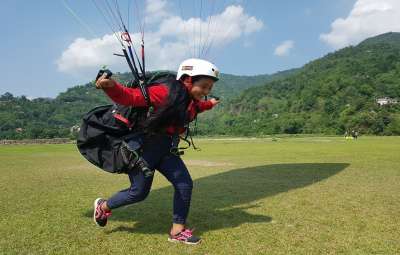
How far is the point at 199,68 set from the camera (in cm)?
507

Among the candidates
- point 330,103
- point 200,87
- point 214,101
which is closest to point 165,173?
point 200,87

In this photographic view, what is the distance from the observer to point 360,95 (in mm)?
112625

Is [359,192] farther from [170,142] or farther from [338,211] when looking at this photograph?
[170,142]

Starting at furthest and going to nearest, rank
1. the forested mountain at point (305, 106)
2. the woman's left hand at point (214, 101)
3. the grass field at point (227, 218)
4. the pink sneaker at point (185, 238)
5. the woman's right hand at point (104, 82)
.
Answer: the forested mountain at point (305, 106) < the woman's left hand at point (214, 101) < the pink sneaker at point (185, 238) < the grass field at point (227, 218) < the woman's right hand at point (104, 82)

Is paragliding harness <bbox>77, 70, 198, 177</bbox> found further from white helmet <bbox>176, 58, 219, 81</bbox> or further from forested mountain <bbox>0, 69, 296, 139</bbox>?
forested mountain <bbox>0, 69, 296, 139</bbox>

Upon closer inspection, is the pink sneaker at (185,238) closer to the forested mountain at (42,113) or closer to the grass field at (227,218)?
the grass field at (227,218)

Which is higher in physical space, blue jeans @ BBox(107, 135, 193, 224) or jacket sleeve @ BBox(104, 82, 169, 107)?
jacket sleeve @ BBox(104, 82, 169, 107)

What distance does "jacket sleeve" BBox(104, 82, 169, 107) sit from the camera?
4381mm

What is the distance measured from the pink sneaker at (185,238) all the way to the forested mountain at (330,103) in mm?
83404

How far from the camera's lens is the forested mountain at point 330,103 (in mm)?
92750

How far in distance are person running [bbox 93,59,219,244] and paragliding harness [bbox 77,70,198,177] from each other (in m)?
0.08

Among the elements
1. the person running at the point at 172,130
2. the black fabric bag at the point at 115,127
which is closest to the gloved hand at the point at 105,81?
the person running at the point at 172,130

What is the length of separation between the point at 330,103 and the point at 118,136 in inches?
4429

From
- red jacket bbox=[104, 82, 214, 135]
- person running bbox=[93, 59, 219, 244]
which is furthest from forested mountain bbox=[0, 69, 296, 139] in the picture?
red jacket bbox=[104, 82, 214, 135]
